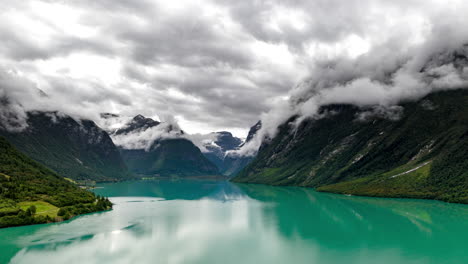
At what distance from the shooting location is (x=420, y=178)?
198 m

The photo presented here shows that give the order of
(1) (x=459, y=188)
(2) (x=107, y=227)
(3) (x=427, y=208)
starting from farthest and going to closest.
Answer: (1) (x=459, y=188)
(3) (x=427, y=208)
(2) (x=107, y=227)

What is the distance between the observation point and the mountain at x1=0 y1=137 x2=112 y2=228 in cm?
9206

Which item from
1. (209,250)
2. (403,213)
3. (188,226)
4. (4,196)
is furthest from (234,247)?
(403,213)

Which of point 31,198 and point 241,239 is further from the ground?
point 31,198

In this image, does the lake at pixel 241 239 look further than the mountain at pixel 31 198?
No

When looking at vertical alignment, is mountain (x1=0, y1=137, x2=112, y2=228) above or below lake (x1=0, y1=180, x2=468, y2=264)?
above

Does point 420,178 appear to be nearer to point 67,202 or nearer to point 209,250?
point 209,250

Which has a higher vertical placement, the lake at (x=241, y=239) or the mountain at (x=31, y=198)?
the mountain at (x=31, y=198)

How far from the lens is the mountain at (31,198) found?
9206 centimetres

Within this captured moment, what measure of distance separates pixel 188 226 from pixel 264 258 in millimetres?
39116

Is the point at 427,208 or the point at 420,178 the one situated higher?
the point at 420,178

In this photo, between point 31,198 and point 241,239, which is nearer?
point 241,239

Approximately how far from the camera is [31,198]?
108250 mm

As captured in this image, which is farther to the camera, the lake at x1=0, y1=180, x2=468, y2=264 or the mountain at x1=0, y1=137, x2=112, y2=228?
the mountain at x1=0, y1=137, x2=112, y2=228
